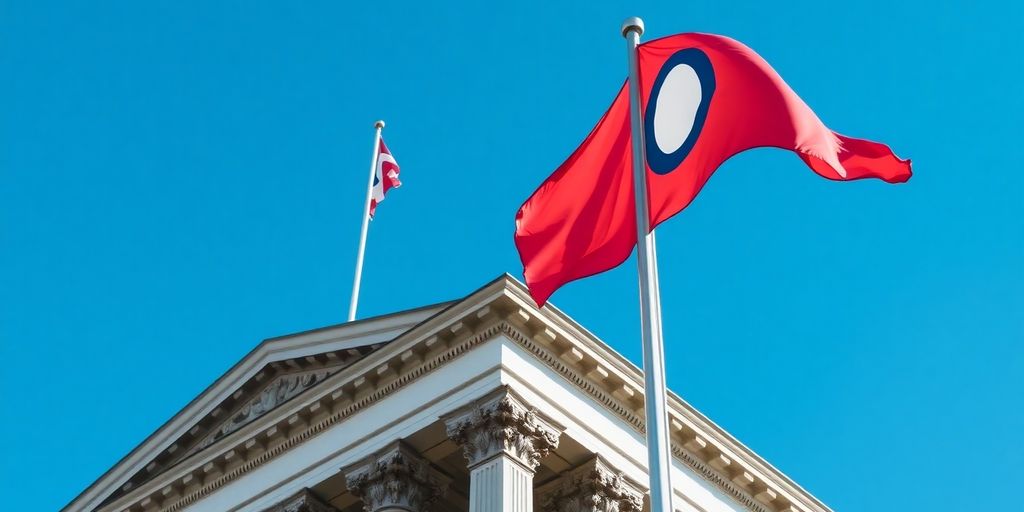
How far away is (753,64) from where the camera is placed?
16.4 metres

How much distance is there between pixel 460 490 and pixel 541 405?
3.04m

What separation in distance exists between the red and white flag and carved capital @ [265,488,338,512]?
45.1 ft

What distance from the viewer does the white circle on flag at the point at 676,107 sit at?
16.5 metres

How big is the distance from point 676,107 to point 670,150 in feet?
2.41

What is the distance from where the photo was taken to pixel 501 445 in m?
23.5

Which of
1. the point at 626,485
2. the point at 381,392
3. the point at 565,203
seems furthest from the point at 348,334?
the point at 565,203

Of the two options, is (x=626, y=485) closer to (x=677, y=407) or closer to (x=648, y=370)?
(x=677, y=407)

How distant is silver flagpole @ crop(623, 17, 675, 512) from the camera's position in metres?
14.3

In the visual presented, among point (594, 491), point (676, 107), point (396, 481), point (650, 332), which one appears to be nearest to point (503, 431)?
point (594, 491)

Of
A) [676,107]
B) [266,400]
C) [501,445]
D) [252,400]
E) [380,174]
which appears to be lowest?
[676,107]

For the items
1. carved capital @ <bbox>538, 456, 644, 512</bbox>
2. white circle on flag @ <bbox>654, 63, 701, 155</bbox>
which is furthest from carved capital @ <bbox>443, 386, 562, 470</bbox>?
white circle on flag @ <bbox>654, 63, 701, 155</bbox>

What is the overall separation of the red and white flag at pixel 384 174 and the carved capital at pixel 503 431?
15907 mm

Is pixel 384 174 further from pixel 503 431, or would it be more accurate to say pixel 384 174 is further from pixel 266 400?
pixel 503 431

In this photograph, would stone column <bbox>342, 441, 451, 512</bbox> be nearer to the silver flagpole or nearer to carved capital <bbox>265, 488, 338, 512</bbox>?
carved capital <bbox>265, 488, 338, 512</bbox>
